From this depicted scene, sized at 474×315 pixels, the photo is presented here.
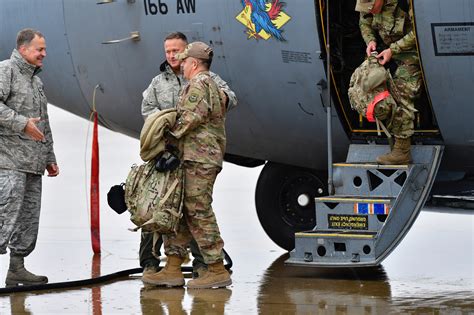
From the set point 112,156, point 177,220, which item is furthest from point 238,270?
point 112,156

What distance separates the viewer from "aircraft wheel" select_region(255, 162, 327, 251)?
12289mm

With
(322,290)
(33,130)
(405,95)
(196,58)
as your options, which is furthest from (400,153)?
(33,130)

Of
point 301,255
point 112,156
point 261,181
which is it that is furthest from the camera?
point 112,156

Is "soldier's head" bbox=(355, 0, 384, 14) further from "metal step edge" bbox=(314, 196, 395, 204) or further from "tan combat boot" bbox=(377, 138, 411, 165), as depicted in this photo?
"metal step edge" bbox=(314, 196, 395, 204)

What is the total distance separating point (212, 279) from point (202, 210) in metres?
0.48

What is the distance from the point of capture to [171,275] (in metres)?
10.1

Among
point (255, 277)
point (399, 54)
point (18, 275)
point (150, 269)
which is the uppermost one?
point (399, 54)

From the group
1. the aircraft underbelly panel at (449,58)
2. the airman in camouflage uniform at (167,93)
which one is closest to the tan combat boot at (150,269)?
the airman in camouflage uniform at (167,93)

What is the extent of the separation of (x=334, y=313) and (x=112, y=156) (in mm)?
14661

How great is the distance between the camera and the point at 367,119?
1070cm

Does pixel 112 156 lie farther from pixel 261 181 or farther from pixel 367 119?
pixel 367 119

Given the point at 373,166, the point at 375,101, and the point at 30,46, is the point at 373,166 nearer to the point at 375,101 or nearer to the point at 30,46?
the point at 375,101

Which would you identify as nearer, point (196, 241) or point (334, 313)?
point (334, 313)

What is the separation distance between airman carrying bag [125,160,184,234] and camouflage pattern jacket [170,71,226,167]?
183mm
